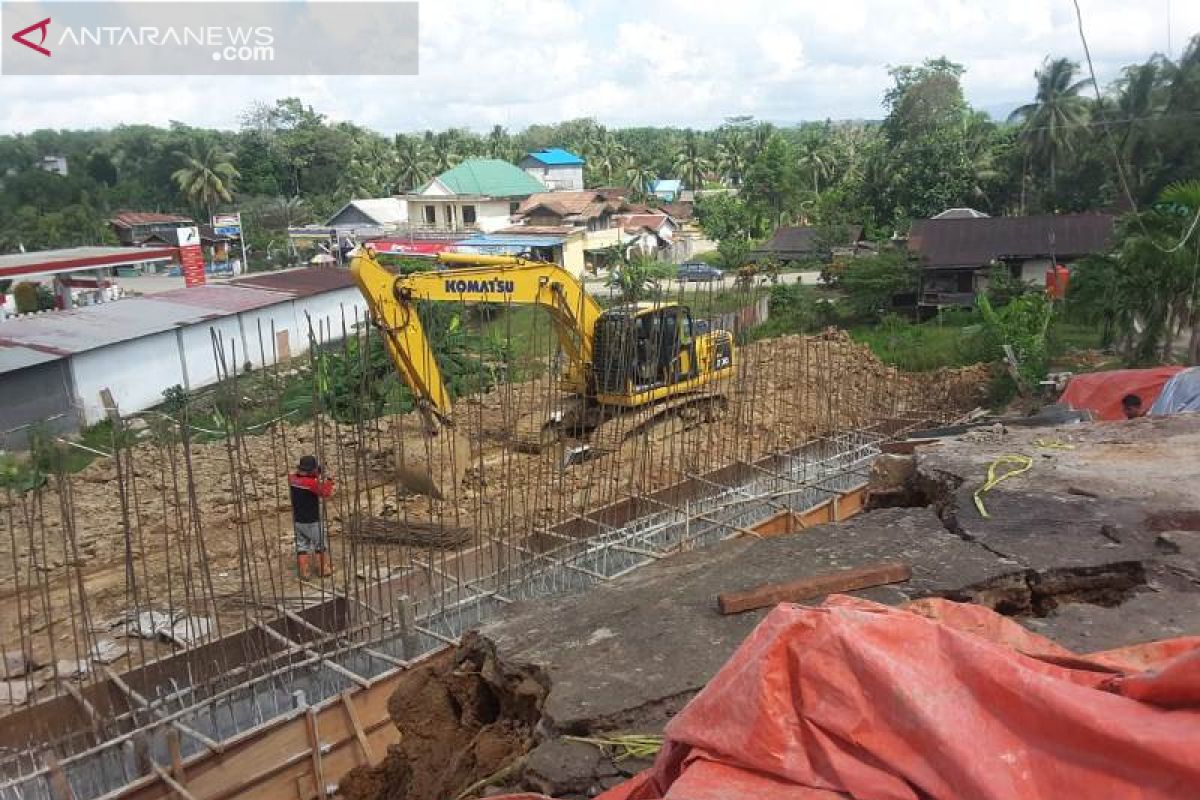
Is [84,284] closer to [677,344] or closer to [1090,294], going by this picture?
[677,344]

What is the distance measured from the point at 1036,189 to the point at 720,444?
85.8 ft

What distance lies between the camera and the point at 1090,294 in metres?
13.4

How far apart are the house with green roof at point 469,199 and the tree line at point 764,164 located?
6205 mm

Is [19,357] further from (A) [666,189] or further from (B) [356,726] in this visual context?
(A) [666,189]

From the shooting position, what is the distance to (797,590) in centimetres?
427

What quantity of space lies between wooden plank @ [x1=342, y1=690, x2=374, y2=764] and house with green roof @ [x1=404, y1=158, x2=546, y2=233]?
3138cm

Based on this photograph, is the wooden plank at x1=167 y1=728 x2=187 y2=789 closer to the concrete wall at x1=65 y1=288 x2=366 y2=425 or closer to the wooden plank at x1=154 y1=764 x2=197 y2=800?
the wooden plank at x1=154 y1=764 x2=197 y2=800

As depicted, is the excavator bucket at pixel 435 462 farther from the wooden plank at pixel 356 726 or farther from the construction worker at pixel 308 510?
the wooden plank at pixel 356 726

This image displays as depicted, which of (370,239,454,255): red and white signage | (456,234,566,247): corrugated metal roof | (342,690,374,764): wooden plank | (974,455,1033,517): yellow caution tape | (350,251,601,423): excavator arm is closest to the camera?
(342,690,374,764): wooden plank

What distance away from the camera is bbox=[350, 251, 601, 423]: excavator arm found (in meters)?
8.66

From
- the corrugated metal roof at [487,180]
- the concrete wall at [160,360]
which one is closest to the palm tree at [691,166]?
the corrugated metal roof at [487,180]

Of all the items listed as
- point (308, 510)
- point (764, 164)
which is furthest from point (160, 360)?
point (764, 164)

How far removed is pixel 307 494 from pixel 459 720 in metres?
3.19

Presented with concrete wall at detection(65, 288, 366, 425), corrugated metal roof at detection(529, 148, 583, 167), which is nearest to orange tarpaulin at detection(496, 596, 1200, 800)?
concrete wall at detection(65, 288, 366, 425)
